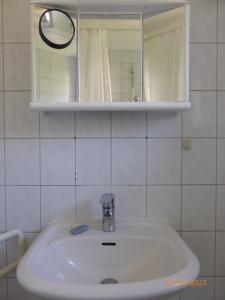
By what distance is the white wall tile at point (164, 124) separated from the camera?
1245 millimetres

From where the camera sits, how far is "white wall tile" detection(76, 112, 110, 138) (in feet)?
4.08

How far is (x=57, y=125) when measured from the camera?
1243 mm

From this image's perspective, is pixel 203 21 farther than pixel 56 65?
Yes

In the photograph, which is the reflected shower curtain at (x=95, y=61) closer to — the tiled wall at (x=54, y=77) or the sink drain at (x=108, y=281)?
the tiled wall at (x=54, y=77)

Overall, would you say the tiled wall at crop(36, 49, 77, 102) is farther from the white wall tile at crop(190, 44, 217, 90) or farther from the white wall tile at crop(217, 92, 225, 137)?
the white wall tile at crop(217, 92, 225, 137)

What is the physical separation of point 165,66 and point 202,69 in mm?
244

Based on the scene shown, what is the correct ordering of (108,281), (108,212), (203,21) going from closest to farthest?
(108,281), (108,212), (203,21)

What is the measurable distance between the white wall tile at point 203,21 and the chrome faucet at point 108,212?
0.84 metres

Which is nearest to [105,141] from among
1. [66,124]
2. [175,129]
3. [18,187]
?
[66,124]

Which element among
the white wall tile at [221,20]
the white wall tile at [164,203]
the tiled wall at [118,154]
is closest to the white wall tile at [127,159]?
the tiled wall at [118,154]

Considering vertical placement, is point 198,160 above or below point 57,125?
below

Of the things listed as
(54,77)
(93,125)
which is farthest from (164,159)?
(54,77)

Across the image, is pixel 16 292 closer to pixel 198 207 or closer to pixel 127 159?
pixel 127 159

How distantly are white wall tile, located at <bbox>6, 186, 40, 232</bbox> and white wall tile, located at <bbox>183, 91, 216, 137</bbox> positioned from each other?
→ 0.78 m
